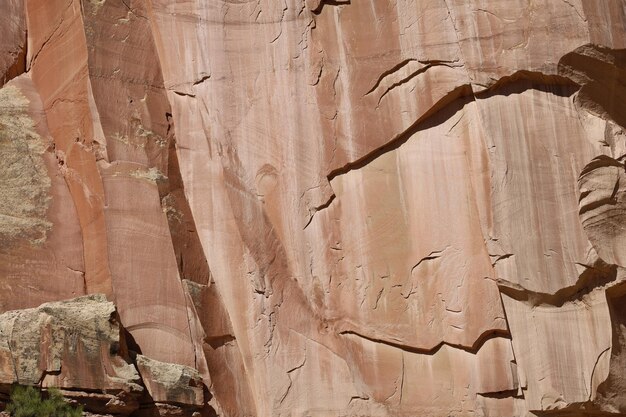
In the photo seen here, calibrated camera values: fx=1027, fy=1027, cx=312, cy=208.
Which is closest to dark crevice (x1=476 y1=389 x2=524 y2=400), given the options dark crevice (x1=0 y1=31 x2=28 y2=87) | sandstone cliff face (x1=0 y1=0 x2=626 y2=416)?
sandstone cliff face (x1=0 y1=0 x2=626 y2=416)

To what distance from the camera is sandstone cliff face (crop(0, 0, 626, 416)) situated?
11711 millimetres

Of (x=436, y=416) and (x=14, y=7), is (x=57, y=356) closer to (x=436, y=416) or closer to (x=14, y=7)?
(x=436, y=416)

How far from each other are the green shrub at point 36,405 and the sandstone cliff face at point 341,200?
33cm

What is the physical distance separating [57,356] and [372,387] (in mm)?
3620

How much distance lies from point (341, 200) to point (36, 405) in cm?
429

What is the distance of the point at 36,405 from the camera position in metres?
10.9

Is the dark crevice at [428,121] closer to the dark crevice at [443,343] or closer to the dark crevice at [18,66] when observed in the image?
the dark crevice at [443,343]

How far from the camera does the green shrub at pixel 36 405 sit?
35.6 ft

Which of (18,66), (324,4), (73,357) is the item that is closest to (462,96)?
(324,4)

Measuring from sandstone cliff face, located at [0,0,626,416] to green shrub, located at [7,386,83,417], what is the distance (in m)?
0.33

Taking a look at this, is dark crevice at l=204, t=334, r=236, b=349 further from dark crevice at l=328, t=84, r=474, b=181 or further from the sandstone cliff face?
dark crevice at l=328, t=84, r=474, b=181

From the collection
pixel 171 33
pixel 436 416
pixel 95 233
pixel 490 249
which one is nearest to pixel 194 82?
pixel 171 33

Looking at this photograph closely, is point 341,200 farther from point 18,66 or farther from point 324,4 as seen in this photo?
point 18,66

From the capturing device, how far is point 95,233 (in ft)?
40.9
